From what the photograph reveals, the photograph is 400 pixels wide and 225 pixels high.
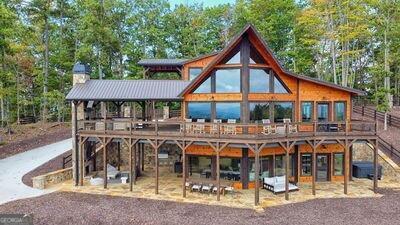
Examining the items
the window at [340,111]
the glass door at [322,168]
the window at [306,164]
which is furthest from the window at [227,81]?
the glass door at [322,168]

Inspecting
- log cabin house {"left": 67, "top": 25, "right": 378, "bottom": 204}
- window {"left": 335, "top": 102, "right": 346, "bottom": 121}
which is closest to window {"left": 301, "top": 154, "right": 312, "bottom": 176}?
log cabin house {"left": 67, "top": 25, "right": 378, "bottom": 204}

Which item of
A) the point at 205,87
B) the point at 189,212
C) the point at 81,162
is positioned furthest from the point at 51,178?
the point at 205,87

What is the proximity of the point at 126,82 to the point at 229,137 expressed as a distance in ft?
27.1

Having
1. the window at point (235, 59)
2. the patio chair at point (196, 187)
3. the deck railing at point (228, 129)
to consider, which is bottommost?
the patio chair at point (196, 187)

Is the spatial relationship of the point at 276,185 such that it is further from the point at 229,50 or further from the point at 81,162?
the point at 81,162

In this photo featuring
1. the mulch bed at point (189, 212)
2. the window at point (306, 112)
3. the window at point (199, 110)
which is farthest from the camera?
the window at point (306, 112)

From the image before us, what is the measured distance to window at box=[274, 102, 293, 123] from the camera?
60.2 feet

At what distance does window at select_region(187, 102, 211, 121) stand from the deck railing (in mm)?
813

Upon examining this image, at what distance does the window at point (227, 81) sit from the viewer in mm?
17453

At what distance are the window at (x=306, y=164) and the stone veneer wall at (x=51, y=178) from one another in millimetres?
14366

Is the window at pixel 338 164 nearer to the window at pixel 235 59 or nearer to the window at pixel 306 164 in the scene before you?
the window at pixel 306 164

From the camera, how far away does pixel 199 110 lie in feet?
60.6

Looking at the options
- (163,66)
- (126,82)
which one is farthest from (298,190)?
(163,66)

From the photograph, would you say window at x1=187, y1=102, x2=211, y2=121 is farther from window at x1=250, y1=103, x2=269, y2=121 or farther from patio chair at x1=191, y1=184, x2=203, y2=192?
patio chair at x1=191, y1=184, x2=203, y2=192
